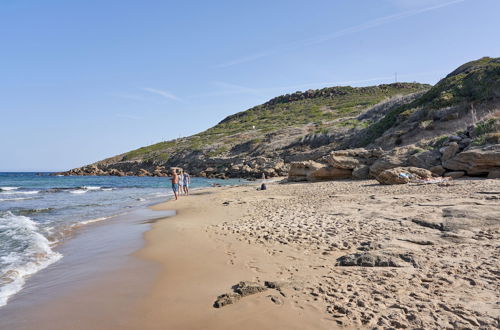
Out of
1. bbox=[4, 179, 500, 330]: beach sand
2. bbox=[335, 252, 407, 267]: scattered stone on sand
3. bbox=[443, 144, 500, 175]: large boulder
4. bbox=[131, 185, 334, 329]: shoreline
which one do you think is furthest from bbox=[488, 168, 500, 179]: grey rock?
bbox=[131, 185, 334, 329]: shoreline

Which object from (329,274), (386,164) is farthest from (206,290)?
(386,164)

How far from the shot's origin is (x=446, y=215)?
23.8ft

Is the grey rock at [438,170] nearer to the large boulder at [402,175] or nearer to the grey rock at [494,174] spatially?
the large boulder at [402,175]

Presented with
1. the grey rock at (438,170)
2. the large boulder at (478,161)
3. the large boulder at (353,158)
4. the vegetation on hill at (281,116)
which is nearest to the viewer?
the large boulder at (478,161)

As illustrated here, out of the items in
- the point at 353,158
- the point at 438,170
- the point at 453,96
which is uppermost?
the point at 453,96

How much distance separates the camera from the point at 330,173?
833 inches

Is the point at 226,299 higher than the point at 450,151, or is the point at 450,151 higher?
the point at 450,151

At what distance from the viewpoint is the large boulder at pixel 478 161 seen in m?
13.8

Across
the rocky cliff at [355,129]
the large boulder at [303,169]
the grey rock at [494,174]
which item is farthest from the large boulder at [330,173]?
the grey rock at [494,174]

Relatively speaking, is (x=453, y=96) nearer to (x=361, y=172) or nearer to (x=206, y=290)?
(x=361, y=172)

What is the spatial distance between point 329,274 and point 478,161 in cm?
1264

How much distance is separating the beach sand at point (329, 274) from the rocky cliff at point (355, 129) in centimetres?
1167

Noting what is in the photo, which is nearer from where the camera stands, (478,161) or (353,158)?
(478,161)

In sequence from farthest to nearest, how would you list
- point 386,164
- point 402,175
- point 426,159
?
point 386,164 < point 426,159 < point 402,175
